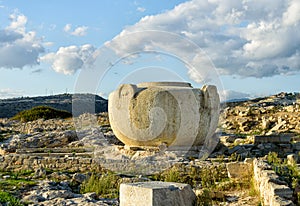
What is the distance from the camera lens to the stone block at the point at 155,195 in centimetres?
505

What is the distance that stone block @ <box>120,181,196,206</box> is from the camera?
5.05m

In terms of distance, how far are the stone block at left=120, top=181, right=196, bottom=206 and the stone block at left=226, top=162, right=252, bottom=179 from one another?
3020mm

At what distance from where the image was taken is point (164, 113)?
32.8ft

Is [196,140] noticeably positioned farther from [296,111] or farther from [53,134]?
[296,111]

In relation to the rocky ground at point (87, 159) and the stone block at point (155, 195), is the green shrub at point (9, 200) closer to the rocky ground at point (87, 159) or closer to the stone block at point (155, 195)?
the rocky ground at point (87, 159)

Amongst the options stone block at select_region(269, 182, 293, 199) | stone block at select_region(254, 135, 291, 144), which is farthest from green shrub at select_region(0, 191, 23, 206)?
stone block at select_region(254, 135, 291, 144)

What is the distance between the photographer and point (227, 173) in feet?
29.0

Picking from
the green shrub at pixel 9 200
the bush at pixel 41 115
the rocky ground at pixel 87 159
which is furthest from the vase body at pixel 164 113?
the bush at pixel 41 115

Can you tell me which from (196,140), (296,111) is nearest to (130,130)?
(196,140)

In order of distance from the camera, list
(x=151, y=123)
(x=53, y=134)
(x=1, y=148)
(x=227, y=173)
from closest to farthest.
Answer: (x=227, y=173)
(x=151, y=123)
(x=1, y=148)
(x=53, y=134)

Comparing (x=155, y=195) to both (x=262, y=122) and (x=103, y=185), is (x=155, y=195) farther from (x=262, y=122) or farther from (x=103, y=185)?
(x=262, y=122)

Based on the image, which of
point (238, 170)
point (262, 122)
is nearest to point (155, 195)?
point (238, 170)

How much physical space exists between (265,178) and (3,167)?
7.46 meters

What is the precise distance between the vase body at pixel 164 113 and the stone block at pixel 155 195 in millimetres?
4459
